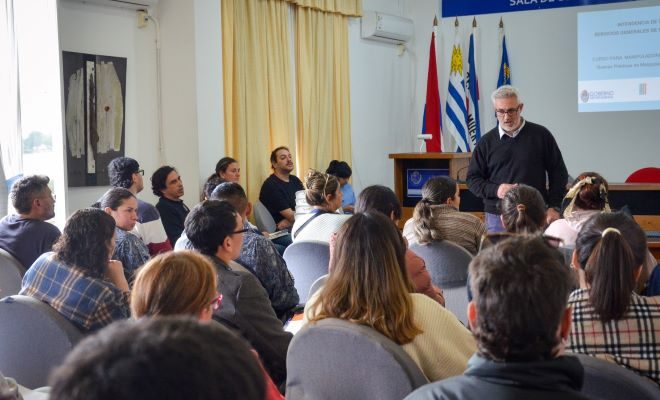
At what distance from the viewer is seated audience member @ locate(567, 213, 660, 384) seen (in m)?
1.98

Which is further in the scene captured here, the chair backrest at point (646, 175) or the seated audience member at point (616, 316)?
the chair backrest at point (646, 175)

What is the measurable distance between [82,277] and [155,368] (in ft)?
6.95

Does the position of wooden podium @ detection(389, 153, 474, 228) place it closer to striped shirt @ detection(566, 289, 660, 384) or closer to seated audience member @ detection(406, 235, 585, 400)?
striped shirt @ detection(566, 289, 660, 384)

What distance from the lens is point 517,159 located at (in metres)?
4.38

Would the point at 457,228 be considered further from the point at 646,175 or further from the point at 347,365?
the point at 646,175

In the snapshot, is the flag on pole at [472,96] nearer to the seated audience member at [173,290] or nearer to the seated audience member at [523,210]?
the seated audience member at [523,210]

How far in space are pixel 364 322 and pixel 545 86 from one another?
7.63 metres

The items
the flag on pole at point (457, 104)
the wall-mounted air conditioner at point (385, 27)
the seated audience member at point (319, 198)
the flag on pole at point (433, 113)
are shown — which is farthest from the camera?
the flag on pole at point (433, 113)

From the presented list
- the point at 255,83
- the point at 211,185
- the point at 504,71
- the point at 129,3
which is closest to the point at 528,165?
the point at 211,185

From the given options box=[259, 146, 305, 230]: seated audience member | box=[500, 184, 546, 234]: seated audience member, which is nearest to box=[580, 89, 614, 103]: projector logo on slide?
box=[259, 146, 305, 230]: seated audience member

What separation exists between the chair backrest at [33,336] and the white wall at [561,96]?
7.47m

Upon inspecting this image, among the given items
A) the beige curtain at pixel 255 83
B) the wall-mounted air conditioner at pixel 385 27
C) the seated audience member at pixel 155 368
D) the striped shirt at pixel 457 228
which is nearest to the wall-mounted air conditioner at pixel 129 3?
the beige curtain at pixel 255 83

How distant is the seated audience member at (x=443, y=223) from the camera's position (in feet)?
12.0

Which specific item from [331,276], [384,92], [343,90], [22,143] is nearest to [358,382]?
[331,276]
